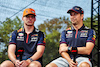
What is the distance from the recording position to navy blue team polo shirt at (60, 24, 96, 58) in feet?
8.66

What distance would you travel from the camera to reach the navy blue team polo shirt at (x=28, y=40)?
273 cm

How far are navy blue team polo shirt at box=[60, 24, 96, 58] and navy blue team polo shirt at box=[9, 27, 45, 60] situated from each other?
0.42 metres

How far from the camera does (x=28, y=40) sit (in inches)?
109

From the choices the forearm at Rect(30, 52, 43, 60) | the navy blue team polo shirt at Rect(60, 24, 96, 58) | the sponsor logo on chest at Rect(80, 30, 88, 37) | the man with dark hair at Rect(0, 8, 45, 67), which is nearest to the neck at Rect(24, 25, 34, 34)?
the man with dark hair at Rect(0, 8, 45, 67)

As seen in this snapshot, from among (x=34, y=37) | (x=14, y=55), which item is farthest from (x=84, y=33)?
(x=14, y=55)

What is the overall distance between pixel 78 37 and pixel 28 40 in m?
0.88

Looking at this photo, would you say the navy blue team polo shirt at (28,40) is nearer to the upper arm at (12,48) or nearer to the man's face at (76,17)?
the upper arm at (12,48)

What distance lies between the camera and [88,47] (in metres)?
2.54

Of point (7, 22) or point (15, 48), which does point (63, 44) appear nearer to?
point (15, 48)

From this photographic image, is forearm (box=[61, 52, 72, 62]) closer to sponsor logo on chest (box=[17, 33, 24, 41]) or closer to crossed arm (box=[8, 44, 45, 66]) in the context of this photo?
crossed arm (box=[8, 44, 45, 66])

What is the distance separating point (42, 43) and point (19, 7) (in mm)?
→ 2476

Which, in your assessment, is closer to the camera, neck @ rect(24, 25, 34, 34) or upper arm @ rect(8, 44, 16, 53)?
upper arm @ rect(8, 44, 16, 53)

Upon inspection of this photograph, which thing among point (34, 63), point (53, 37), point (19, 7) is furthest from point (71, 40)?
point (53, 37)

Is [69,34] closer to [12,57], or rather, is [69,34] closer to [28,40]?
[28,40]
